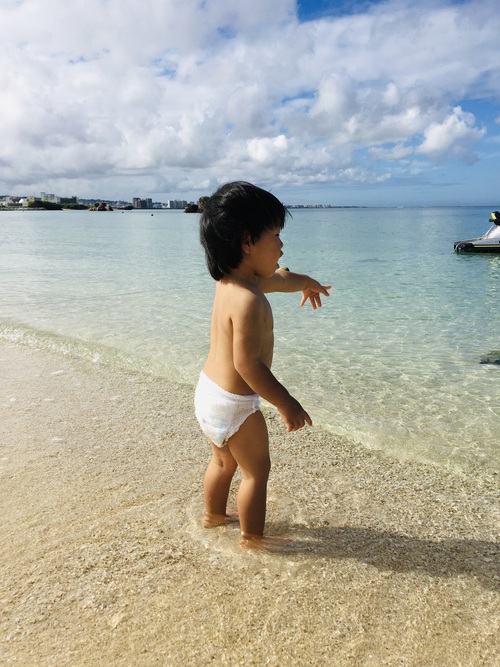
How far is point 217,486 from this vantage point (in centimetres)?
276

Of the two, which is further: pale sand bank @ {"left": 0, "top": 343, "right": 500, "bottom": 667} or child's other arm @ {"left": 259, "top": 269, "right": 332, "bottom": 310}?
child's other arm @ {"left": 259, "top": 269, "right": 332, "bottom": 310}

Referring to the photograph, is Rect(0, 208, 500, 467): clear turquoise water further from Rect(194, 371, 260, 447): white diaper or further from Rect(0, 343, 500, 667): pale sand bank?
Rect(194, 371, 260, 447): white diaper

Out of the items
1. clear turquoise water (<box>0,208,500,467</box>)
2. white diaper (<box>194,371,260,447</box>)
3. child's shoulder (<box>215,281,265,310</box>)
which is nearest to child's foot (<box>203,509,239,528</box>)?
white diaper (<box>194,371,260,447</box>)

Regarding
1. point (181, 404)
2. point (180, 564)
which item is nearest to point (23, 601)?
point (180, 564)

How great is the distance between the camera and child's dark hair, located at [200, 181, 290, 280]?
2283mm

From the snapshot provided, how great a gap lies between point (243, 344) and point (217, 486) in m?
0.91

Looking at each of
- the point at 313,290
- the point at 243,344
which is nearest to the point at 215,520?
the point at 243,344

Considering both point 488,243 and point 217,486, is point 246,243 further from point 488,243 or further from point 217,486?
point 488,243

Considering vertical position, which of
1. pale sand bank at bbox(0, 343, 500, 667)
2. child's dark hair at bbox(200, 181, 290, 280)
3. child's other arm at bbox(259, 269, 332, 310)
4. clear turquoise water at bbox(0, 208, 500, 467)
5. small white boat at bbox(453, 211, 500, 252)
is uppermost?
child's dark hair at bbox(200, 181, 290, 280)

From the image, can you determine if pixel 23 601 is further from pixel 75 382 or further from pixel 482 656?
pixel 75 382

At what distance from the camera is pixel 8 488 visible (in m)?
3.15

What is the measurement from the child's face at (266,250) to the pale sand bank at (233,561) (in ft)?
4.56

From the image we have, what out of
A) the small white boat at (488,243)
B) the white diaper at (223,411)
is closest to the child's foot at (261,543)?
the white diaper at (223,411)

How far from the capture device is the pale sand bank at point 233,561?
1981 mm
